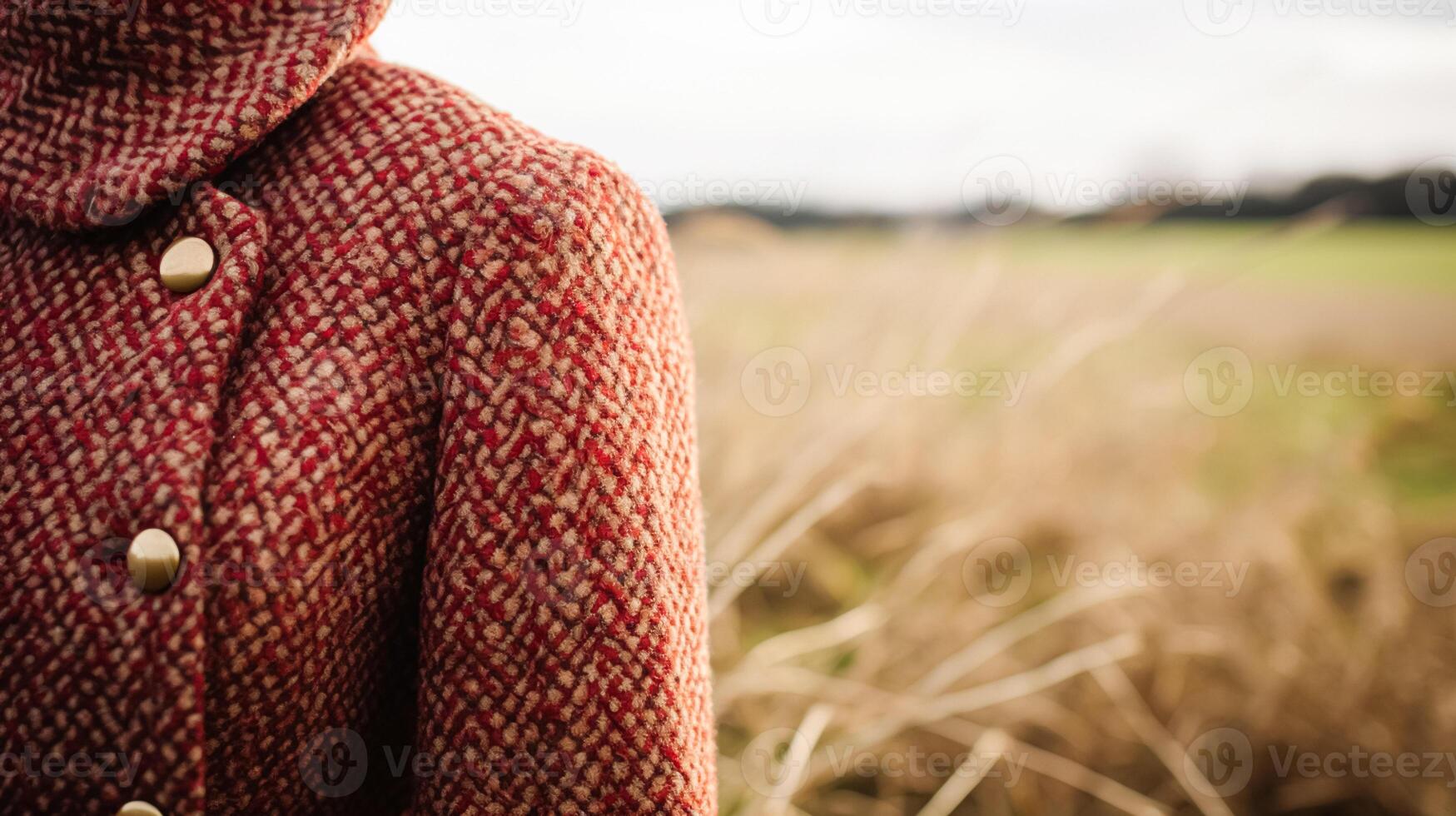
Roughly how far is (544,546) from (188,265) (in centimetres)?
34

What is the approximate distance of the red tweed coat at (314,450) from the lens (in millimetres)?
586

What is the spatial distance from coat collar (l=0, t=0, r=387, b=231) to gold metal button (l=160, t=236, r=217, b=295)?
41 mm

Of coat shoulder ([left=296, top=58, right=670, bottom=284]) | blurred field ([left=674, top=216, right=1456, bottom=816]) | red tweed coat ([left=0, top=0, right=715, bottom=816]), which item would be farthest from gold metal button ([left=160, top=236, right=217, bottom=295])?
blurred field ([left=674, top=216, right=1456, bottom=816])

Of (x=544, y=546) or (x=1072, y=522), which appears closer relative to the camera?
(x=544, y=546)

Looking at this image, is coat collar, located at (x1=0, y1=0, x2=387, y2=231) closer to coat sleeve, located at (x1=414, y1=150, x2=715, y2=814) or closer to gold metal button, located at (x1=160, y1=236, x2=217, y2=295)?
gold metal button, located at (x1=160, y1=236, x2=217, y2=295)

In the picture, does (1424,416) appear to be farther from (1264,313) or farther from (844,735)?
(844,735)

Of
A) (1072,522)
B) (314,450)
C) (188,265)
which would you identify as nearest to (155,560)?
(314,450)

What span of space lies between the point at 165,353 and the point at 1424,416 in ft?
7.13

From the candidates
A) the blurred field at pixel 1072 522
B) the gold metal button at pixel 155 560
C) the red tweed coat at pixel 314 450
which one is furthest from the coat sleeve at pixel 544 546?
the blurred field at pixel 1072 522

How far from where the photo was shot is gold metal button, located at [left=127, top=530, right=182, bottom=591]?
56 centimetres

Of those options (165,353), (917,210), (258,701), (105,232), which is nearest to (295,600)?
(258,701)

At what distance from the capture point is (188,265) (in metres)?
0.64

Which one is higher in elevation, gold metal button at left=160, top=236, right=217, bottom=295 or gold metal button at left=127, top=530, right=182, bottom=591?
gold metal button at left=160, top=236, right=217, bottom=295

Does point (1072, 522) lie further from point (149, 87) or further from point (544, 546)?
point (149, 87)
